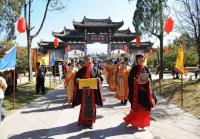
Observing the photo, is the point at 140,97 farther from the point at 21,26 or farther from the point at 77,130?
the point at 21,26

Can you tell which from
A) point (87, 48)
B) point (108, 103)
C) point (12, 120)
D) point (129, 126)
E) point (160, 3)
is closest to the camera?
point (129, 126)

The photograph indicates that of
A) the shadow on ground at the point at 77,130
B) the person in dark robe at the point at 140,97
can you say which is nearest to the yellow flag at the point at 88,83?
the person in dark robe at the point at 140,97

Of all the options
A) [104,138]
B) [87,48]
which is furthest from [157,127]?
[87,48]

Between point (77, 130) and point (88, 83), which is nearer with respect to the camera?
point (77, 130)

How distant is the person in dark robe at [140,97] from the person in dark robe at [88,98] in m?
0.86

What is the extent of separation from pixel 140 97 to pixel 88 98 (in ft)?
4.38

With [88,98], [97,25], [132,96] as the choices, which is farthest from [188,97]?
[97,25]

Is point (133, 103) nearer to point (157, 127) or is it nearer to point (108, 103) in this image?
point (157, 127)

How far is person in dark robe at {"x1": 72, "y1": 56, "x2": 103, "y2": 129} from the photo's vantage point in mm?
9188

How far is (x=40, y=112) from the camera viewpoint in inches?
470

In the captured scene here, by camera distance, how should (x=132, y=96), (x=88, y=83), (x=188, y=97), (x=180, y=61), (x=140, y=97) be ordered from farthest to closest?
(x=188, y=97) < (x=180, y=61) < (x=88, y=83) < (x=132, y=96) < (x=140, y=97)

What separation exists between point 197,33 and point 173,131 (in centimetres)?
1147

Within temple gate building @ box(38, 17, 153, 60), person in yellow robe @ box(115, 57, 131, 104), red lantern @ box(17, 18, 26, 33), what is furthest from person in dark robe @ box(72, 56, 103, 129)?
temple gate building @ box(38, 17, 153, 60)

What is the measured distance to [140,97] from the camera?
9.12m
